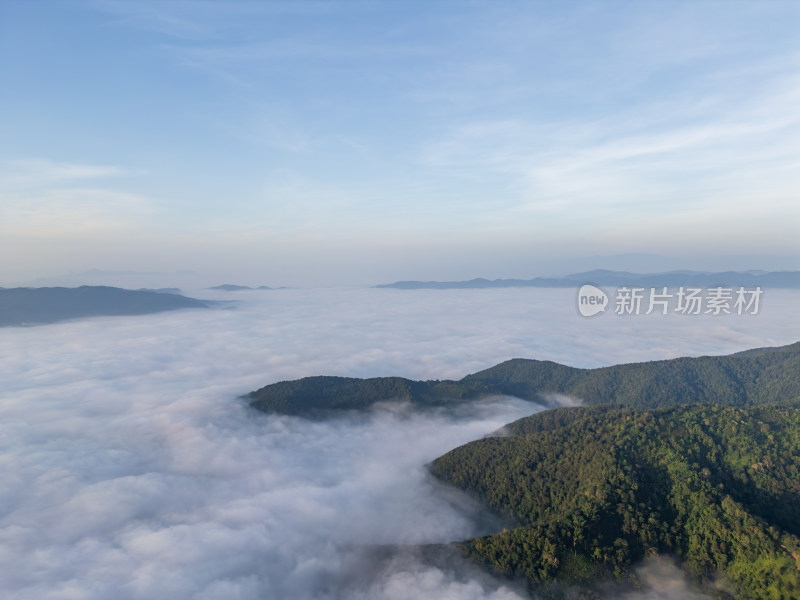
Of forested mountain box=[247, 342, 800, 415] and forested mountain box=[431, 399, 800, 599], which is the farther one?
forested mountain box=[247, 342, 800, 415]

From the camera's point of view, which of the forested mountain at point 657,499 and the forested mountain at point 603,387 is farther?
the forested mountain at point 603,387

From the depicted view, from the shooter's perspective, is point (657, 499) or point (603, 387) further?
point (603, 387)

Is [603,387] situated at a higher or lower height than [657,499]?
lower

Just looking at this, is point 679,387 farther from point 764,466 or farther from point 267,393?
point 267,393
